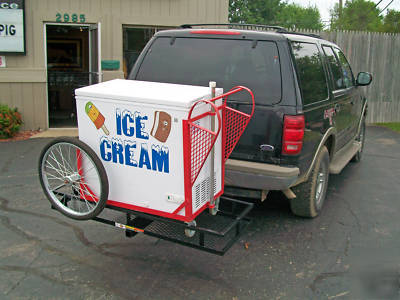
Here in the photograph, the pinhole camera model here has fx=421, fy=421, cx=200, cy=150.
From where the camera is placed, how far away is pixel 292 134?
3.99 meters

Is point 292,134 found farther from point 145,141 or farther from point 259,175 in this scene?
point 145,141

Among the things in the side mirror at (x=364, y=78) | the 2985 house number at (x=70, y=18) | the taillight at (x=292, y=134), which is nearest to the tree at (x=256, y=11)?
the 2985 house number at (x=70, y=18)

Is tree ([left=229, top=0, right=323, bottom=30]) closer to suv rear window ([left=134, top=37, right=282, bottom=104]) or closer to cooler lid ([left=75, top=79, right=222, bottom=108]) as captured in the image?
suv rear window ([left=134, top=37, right=282, bottom=104])

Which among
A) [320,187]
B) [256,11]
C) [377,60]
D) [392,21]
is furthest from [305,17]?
[320,187]

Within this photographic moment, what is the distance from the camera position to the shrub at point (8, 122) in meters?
9.15

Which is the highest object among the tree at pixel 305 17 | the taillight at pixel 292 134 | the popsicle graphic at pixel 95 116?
the tree at pixel 305 17

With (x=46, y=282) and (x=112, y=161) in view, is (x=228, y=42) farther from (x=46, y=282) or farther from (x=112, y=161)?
(x=46, y=282)

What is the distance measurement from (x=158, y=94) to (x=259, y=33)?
5.22 feet

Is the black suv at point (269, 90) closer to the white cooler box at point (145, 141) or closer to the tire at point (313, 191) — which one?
the tire at point (313, 191)

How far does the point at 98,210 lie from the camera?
3.44 metres

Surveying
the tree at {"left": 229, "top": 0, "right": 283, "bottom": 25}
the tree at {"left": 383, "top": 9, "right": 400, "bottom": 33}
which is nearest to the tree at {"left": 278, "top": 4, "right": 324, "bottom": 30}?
the tree at {"left": 229, "top": 0, "right": 283, "bottom": 25}

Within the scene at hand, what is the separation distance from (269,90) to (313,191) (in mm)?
1308

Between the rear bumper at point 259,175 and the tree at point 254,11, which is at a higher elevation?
the tree at point 254,11

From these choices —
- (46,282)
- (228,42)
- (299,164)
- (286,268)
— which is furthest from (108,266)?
(228,42)
